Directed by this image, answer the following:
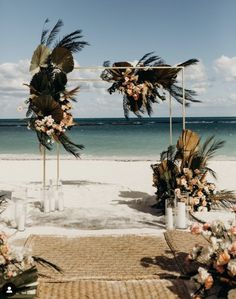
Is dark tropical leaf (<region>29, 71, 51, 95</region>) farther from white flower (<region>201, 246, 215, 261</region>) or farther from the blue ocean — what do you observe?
white flower (<region>201, 246, 215, 261</region>)

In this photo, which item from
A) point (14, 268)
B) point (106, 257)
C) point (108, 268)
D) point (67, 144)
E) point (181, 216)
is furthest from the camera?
point (67, 144)

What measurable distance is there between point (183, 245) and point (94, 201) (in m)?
4.28

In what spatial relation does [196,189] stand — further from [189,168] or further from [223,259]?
[223,259]

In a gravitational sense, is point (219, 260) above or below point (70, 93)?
below

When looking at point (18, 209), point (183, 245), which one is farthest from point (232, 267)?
point (18, 209)

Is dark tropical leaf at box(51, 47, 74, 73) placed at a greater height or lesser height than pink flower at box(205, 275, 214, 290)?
greater

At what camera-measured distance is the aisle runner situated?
168 inches

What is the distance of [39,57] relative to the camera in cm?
845

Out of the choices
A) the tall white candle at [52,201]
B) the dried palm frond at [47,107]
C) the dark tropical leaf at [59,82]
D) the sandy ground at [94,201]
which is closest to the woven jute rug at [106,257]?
the sandy ground at [94,201]

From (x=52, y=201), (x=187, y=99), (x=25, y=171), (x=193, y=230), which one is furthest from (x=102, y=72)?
(x=25, y=171)

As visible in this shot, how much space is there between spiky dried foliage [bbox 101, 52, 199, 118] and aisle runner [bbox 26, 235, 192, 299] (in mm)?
3648

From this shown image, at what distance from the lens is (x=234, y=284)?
3.99m

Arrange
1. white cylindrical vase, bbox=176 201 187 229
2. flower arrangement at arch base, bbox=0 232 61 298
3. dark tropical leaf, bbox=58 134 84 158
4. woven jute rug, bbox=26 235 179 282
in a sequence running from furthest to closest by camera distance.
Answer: dark tropical leaf, bbox=58 134 84 158 < white cylindrical vase, bbox=176 201 187 229 < woven jute rug, bbox=26 235 179 282 < flower arrangement at arch base, bbox=0 232 61 298

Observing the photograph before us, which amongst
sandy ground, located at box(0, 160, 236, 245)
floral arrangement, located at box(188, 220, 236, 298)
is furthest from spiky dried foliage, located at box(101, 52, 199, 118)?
floral arrangement, located at box(188, 220, 236, 298)
